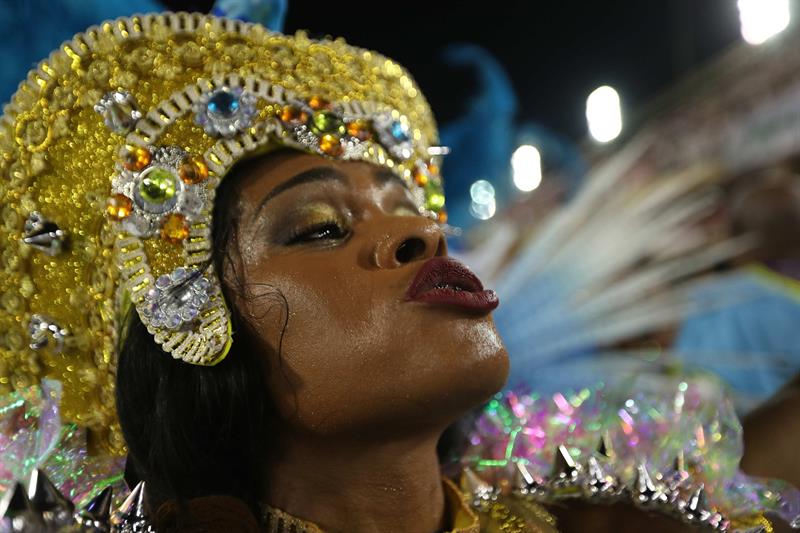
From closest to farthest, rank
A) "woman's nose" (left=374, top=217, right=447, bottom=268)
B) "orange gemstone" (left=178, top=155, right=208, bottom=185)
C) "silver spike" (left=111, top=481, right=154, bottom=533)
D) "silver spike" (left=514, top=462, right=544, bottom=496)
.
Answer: "silver spike" (left=111, top=481, right=154, bottom=533) < "woman's nose" (left=374, top=217, right=447, bottom=268) < "orange gemstone" (left=178, top=155, right=208, bottom=185) < "silver spike" (left=514, top=462, right=544, bottom=496)

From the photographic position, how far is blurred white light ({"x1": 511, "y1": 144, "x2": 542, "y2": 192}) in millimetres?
5922

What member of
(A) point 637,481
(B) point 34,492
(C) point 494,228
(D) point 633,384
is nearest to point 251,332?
(B) point 34,492

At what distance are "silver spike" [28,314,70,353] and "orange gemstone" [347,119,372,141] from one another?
753mm

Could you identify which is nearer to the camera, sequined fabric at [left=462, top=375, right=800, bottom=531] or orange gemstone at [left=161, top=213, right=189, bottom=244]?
orange gemstone at [left=161, top=213, right=189, bottom=244]

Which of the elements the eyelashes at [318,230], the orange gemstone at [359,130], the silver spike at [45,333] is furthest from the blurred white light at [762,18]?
the silver spike at [45,333]

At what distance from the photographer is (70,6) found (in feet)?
6.89

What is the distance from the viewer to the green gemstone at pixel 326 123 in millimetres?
1781

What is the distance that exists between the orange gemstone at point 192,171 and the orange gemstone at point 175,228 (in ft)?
0.25

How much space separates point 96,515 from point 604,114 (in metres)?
5.31

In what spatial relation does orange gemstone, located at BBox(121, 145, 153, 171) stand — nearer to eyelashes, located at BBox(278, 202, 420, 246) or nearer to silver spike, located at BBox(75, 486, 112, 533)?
eyelashes, located at BBox(278, 202, 420, 246)

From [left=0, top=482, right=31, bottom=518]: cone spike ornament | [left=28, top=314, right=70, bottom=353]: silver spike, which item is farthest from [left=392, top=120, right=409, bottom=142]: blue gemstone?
[left=0, top=482, right=31, bottom=518]: cone spike ornament

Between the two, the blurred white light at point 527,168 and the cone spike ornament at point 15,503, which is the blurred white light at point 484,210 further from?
the cone spike ornament at point 15,503

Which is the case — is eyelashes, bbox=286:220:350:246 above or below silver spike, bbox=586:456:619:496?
above

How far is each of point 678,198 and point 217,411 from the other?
4.56 metres
